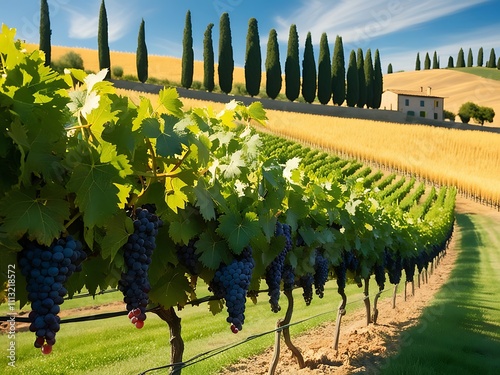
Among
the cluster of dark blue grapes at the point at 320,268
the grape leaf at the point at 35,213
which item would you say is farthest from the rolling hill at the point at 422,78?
the grape leaf at the point at 35,213

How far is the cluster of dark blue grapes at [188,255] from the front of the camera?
2986mm

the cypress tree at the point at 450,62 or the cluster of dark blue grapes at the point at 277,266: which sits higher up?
the cypress tree at the point at 450,62

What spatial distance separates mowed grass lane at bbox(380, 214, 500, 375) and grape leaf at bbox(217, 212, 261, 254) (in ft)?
14.0

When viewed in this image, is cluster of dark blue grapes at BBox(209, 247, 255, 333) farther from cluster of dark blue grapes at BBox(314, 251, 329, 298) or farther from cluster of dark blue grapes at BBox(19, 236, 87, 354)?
cluster of dark blue grapes at BBox(314, 251, 329, 298)

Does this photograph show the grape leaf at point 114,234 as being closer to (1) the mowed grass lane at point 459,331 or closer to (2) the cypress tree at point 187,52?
(1) the mowed grass lane at point 459,331

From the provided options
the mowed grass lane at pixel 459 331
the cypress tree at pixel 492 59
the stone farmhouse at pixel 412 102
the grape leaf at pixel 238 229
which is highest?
the cypress tree at pixel 492 59

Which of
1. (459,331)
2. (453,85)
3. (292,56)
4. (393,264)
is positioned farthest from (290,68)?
(453,85)

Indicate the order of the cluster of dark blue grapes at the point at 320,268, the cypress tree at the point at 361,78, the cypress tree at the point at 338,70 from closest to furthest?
the cluster of dark blue grapes at the point at 320,268 < the cypress tree at the point at 338,70 < the cypress tree at the point at 361,78

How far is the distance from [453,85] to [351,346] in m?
120

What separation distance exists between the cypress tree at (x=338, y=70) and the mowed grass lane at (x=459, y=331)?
35.9 metres

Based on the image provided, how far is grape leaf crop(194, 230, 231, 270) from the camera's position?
9.66ft

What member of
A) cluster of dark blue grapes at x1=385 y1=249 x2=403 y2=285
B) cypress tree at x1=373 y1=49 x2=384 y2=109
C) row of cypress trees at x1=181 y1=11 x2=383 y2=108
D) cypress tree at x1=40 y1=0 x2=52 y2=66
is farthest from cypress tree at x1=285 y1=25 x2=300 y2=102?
cluster of dark blue grapes at x1=385 y1=249 x2=403 y2=285

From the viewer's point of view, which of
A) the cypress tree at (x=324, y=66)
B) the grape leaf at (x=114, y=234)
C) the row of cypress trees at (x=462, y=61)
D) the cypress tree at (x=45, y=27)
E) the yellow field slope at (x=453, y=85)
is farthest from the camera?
the row of cypress trees at (x=462, y=61)

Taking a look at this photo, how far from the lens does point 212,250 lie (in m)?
2.99
